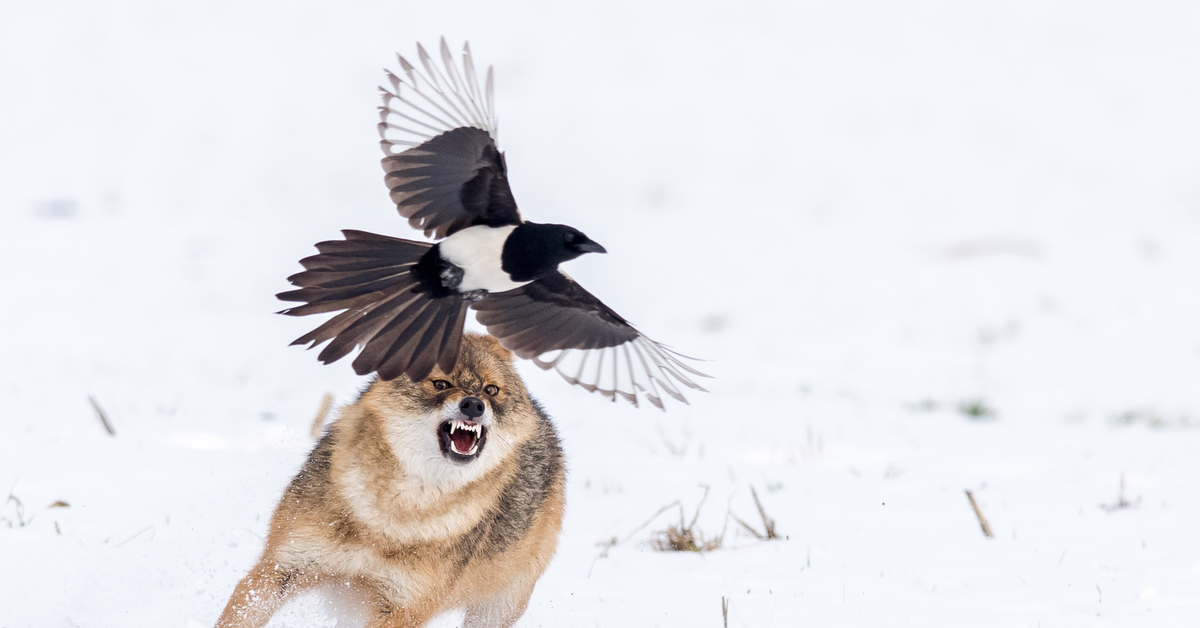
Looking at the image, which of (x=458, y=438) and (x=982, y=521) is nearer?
(x=458, y=438)

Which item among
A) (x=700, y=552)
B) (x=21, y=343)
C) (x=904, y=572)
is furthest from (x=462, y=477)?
(x=21, y=343)

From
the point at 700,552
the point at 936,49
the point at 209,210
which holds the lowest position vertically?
the point at 700,552

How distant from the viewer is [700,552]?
4.62 metres

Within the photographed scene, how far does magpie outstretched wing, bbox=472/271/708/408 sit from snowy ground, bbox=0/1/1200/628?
35.7 inches

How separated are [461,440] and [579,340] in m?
0.56

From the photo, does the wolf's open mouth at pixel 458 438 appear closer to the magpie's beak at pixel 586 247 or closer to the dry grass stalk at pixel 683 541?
the magpie's beak at pixel 586 247

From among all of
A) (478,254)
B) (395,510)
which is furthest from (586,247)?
(395,510)

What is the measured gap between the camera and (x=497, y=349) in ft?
13.1

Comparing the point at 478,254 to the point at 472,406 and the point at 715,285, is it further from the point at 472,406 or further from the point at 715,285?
the point at 715,285

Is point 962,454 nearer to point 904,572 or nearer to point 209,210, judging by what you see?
point 904,572

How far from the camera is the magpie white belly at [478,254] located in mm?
3346

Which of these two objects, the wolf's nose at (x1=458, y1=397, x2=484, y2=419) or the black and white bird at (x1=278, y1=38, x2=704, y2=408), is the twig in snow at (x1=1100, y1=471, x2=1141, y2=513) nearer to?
the black and white bird at (x1=278, y1=38, x2=704, y2=408)

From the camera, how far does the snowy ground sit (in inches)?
168

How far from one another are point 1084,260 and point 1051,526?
43.6ft
